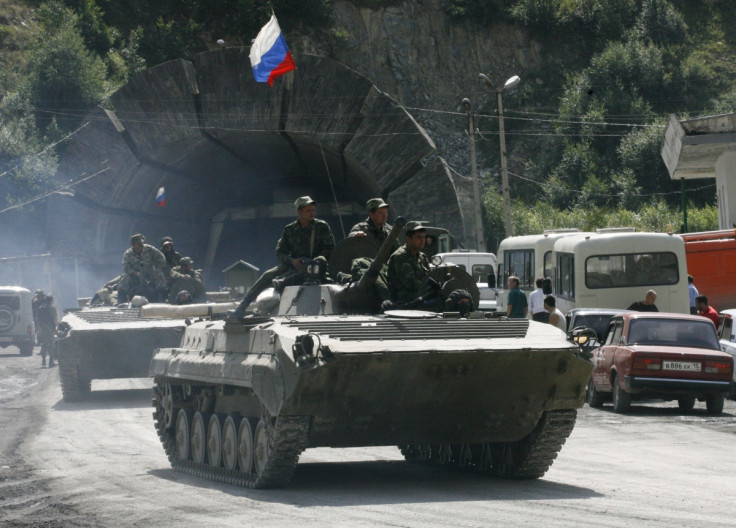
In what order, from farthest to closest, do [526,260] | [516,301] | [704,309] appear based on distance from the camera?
[526,260] < [704,309] < [516,301]

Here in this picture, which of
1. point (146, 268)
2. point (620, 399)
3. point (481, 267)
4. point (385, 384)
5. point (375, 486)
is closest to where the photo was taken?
point (385, 384)

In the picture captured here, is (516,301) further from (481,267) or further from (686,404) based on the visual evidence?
(481,267)

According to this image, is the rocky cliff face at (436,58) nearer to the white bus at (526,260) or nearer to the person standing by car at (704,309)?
the white bus at (526,260)

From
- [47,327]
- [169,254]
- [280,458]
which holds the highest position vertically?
[169,254]

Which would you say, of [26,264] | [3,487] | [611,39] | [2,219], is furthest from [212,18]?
[3,487]

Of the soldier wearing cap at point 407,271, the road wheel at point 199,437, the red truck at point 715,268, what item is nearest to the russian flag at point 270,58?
the red truck at point 715,268

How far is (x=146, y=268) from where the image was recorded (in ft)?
63.9

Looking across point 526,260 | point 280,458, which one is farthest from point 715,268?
point 280,458

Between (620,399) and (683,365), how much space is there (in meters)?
0.92

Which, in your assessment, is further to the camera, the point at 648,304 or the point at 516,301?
the point at 516,301

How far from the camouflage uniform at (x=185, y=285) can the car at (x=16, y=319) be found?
1401 cm

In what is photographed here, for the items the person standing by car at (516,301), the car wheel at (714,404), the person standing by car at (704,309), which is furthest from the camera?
the person standing by car at (704,309)

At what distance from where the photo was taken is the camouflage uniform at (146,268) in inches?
759

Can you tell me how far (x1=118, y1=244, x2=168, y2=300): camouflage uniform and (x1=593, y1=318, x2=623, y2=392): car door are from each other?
6522 mm
